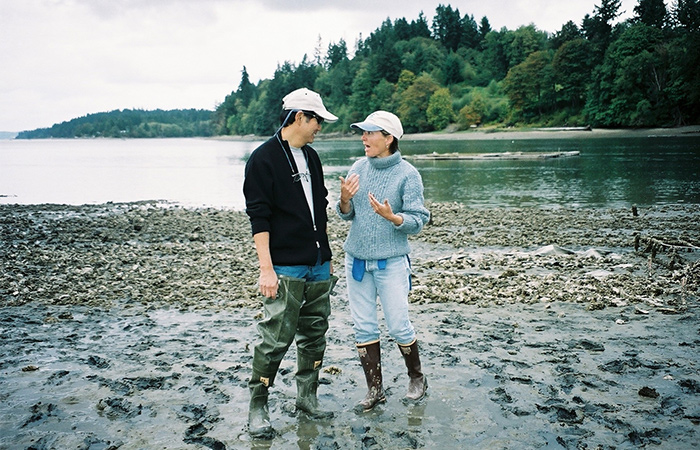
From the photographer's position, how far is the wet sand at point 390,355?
15.1ft

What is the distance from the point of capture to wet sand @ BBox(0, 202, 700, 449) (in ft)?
15.1

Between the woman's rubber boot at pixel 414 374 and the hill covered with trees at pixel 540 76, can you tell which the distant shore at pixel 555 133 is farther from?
the woman's rubber boot at pixel 414 374

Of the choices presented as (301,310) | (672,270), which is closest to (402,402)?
(301,310)

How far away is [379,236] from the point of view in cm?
491

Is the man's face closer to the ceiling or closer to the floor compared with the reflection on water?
closer to the ceiling

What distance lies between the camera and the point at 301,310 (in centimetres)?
477

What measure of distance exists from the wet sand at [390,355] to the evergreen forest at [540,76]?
82991 millimetres

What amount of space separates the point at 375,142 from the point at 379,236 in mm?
824

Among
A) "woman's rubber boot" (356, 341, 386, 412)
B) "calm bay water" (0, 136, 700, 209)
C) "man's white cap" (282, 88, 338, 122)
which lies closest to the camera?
"man's white cap" (282, 88, 338, 122)

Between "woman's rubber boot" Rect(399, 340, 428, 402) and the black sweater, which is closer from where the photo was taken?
the black sweater

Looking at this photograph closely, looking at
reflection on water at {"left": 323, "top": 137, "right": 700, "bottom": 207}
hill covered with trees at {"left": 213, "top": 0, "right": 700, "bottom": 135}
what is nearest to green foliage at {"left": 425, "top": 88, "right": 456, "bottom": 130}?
hill covered with trees at {"left": 213, "top": 0, "right": 700, "bottom": 135}

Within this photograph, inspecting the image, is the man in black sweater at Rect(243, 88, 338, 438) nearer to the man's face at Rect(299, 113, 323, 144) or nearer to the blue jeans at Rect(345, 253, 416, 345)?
the man's face at Rect(299, 113, 323, 144)

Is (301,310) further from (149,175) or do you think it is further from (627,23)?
(627,23)

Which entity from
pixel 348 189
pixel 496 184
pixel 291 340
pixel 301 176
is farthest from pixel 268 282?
pixel 496 184
